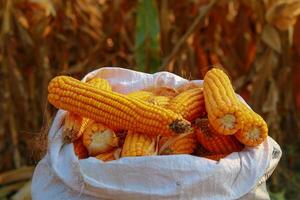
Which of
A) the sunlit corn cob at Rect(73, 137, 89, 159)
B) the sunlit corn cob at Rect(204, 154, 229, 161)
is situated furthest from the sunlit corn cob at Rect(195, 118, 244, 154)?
the sunlit corn cob at Rect(73, 137, 89, 159)

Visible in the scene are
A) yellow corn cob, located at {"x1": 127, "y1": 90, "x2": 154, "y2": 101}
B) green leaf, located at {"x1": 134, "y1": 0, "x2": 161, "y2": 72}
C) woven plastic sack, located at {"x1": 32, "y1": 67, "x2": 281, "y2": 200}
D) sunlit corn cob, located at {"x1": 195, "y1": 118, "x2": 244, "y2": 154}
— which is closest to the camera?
woven plastic sack, located at {"x1": 32, "y1": 67, "x2": 281, "y2": 200}

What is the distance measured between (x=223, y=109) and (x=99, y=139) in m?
0.37

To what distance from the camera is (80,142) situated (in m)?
2.08

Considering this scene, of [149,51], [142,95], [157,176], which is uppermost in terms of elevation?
[142,95]

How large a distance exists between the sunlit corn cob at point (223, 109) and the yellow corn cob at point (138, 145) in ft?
0.61

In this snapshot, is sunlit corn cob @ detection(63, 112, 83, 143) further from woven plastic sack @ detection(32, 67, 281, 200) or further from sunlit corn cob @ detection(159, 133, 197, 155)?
sunlit corn cob @ detection(159, 133, 197, 155)

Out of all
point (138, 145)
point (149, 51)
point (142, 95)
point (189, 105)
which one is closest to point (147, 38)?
point (149, 51)

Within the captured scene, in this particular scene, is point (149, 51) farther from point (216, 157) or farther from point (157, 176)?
point (157, 176)

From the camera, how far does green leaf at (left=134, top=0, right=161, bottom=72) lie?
378 centimetres

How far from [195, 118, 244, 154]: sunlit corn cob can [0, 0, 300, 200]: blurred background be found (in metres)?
1.69

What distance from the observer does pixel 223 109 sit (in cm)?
194

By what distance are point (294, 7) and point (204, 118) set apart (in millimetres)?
1746

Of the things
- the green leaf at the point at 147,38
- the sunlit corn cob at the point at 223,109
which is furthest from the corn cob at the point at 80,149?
the green leaf at the point at 147,38

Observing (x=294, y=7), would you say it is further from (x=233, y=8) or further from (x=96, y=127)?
(x=96, y=127)
